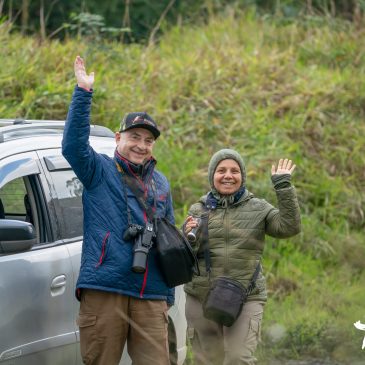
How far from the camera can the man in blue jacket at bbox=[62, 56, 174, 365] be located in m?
5.59

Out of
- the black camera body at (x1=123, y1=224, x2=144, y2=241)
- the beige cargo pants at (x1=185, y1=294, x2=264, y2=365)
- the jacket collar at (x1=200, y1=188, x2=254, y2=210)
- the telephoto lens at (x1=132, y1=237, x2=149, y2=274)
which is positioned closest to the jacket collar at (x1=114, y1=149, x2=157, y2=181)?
the black camera body at (x1=123, y1=224, x2=144, y2=241)

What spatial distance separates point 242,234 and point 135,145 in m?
1.06

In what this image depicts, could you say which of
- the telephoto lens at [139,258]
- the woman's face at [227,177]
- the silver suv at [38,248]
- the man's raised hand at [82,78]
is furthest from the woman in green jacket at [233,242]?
the man's raised hand at [82,78]

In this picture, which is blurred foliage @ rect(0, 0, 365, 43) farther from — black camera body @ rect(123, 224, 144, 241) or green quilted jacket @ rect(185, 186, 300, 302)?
black camera body @ rect(123, 224, 144, 241)

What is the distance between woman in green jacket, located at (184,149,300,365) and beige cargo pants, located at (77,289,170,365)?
2.60ft

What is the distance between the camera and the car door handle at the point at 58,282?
19.1 ft

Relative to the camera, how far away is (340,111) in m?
13.1

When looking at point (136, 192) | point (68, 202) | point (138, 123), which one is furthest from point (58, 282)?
point (138, 123)

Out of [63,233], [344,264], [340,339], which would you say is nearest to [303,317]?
[340,339]

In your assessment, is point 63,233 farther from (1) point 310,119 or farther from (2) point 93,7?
(2) point 93,7

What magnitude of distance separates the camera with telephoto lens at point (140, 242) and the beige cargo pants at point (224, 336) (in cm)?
114

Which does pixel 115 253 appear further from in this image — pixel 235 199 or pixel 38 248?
pixel 235 199

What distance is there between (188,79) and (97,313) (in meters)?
7.49

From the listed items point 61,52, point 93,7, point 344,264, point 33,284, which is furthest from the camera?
point 93,7
